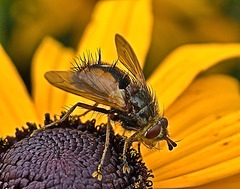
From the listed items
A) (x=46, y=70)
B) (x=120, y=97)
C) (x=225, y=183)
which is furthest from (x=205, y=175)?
(x=46, y=70)

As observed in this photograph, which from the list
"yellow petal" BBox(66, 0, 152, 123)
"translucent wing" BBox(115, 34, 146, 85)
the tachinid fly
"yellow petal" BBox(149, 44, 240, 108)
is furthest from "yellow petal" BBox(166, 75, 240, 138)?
the tachinid fly

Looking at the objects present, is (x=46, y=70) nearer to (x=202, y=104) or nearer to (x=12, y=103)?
(x=12, y=103)

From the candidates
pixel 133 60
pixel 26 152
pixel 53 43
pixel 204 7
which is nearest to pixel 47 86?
pixel 53 43

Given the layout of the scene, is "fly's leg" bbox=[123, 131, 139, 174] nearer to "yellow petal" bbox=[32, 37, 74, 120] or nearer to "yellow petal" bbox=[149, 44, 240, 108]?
"yellow petal" bbox=[149, 44, 240, 108]

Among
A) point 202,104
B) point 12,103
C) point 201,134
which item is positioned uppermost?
point 12,103

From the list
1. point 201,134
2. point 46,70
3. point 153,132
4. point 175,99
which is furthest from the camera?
point 46,70

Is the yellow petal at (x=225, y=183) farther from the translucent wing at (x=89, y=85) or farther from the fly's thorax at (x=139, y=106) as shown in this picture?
the translucent wing at (x=89, y=85)
